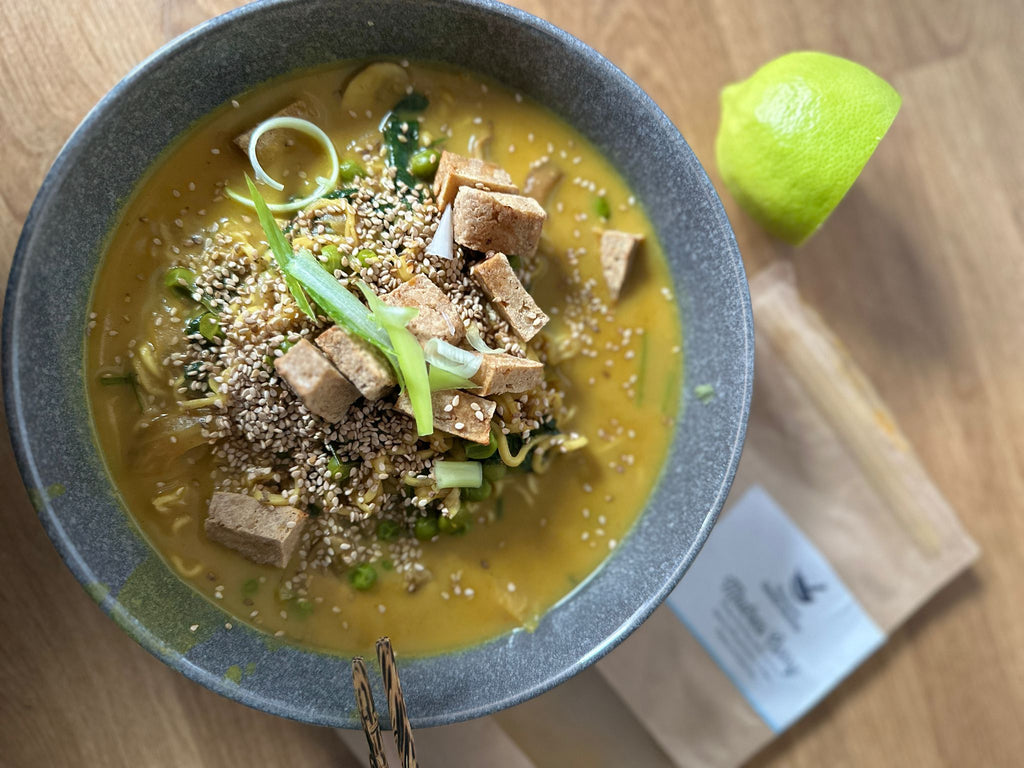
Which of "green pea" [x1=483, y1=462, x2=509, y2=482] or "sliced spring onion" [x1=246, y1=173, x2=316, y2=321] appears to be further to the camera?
"green pea" [x1=483, y1=462, x2=509, y2=482]

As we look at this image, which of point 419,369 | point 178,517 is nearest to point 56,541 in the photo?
point 178,517

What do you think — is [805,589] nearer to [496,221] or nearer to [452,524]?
[452,524]

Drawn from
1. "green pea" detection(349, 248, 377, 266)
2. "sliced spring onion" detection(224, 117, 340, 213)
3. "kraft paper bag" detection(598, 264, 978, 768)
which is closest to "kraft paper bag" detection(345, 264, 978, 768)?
"kraft paper bag" detection(598, 264, 978, 768)

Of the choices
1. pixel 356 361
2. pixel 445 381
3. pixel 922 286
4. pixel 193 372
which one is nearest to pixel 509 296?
pixel 445 381

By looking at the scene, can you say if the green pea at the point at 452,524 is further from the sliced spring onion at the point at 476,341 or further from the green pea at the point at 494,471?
the sliced spring onion at the point at 476,341

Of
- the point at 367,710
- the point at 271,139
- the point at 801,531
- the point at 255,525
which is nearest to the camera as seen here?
the point at 367,710

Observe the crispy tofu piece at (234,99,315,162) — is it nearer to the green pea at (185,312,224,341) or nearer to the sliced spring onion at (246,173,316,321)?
the sliced spring onion at (246,173,316,321)

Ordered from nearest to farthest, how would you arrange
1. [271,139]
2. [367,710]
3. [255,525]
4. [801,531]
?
1. [367,710]
2. [255,525]
3. [271,139]
4. [801,531]
